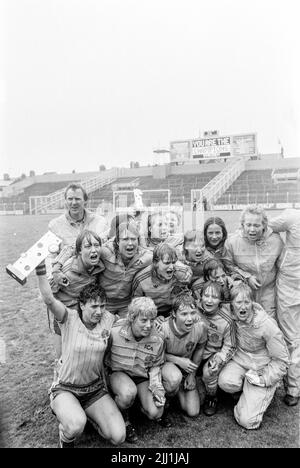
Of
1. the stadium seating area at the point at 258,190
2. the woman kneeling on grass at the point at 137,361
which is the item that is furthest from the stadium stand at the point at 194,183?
the woman kneeling on grass at the point at 137,361

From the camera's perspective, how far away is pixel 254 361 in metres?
3.03

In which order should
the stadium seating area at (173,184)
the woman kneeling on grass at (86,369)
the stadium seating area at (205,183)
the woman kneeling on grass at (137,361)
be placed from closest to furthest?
the woman kneeling on grass at (86,369), the woman kneeling on grass at (137,361), the stadium seating area at (205,183), the stadium seating area at (173,184)

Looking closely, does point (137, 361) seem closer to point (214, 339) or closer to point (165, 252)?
point (214, 339)

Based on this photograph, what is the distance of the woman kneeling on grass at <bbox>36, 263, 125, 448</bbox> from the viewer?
8.54 feet

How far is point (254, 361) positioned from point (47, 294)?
159 centimetres

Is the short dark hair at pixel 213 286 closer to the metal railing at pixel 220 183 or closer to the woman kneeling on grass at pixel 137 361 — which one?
the woman kneeling on grass at pixel 137 361

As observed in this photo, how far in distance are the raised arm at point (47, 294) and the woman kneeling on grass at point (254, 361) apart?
47.7 inches

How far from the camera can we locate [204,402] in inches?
121

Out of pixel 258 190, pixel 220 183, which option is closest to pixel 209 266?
pixel 258 190

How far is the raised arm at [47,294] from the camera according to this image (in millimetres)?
2330

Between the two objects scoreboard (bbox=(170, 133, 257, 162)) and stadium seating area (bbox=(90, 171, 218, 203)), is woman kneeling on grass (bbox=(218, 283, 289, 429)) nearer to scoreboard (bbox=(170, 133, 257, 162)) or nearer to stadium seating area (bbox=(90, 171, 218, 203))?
stadium seating area (bbox=(90, 171, 218, 203))

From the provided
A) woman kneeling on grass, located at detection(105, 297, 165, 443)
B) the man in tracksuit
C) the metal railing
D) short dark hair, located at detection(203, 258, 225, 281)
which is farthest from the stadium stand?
woman kneeling on grass, located at detection(105, 297, 165, 443)
